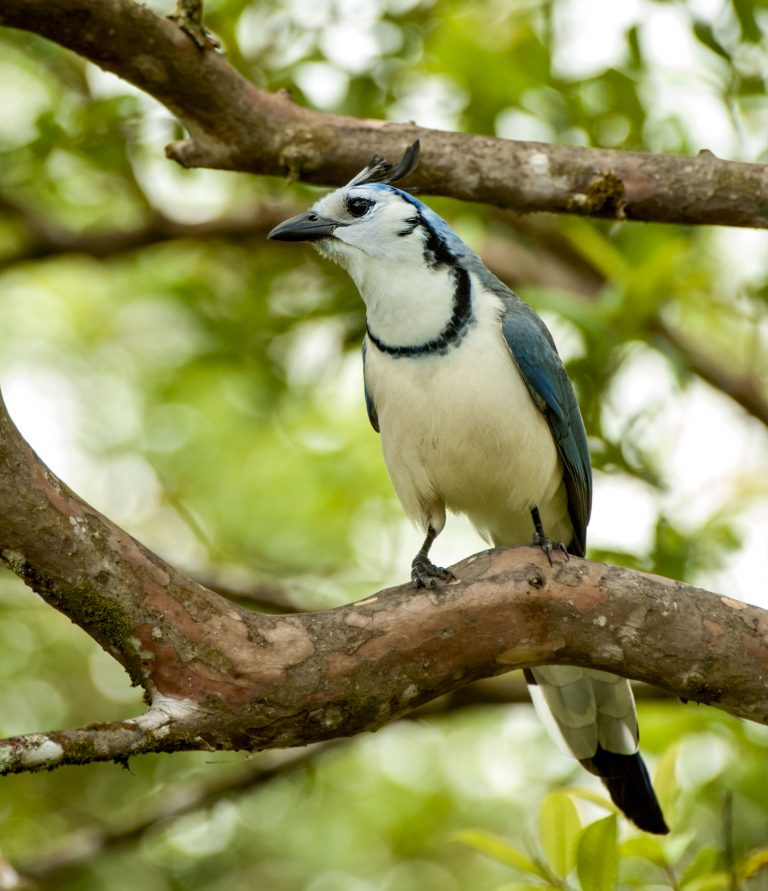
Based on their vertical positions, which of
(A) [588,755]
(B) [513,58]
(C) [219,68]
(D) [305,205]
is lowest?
(A) [588,755]

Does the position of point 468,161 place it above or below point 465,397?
above

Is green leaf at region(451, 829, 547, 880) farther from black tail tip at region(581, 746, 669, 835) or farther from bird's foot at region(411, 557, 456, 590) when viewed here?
bird's foot at region(411, 557, 456, 590)

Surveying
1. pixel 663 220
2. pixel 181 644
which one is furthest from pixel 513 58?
pixel 181 644

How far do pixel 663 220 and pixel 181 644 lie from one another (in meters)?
2.21

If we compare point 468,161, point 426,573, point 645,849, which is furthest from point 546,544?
point 468,161

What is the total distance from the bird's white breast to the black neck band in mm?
21

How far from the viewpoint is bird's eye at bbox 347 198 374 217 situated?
171 inches

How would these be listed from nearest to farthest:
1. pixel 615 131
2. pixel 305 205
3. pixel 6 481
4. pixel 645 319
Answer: pixel 6 481
pixel 645 319
pixel 615 131
pixel 305 205

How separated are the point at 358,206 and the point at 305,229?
0.68ft

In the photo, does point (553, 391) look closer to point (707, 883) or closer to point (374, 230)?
point (374, 230)

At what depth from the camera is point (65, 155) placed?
6059mm

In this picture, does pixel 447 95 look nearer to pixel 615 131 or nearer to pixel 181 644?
pixel 615 131

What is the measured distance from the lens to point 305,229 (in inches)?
174

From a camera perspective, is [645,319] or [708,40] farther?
[645,319]
